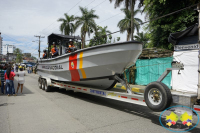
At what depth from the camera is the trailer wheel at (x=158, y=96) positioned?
359 centimetres

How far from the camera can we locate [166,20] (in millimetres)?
11414

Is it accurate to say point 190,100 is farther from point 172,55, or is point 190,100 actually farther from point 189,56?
point 172,55

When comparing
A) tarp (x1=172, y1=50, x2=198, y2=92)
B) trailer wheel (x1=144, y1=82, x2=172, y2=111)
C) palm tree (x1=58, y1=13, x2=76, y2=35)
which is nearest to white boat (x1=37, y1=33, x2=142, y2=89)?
trailer wheel (x1=144, y1=82, x2=172, y2=111)

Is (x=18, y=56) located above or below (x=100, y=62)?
above

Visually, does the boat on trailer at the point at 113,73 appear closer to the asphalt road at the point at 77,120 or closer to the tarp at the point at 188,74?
the asphalt road at the point at 77,120

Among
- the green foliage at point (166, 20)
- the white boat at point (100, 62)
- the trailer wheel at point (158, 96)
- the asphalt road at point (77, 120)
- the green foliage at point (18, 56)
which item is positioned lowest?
the asphalt road at point (77, 120)

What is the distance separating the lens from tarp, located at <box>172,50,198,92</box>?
8430 millimetres

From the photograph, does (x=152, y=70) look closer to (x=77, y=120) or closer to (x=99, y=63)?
(x=99, y=63)

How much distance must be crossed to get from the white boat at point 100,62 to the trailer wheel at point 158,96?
1.40 metres

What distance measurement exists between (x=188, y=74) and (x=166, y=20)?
15.3 feet

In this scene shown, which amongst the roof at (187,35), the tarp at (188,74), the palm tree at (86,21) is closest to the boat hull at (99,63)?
the tarp at (188,74)

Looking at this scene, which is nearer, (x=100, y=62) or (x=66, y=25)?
(x=100, y=62)

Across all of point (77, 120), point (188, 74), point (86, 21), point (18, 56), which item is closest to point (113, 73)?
point (77, 120)

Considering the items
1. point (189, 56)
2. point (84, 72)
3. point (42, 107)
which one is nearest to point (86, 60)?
point (84, 72)
